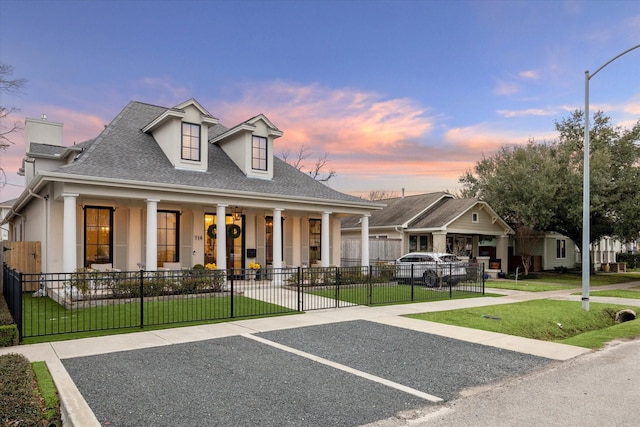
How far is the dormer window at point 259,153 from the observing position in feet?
64.5

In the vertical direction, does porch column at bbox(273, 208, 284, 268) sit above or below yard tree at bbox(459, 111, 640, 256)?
below

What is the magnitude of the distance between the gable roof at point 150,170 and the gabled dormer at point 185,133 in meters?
0.36

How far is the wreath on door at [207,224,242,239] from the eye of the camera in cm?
1853

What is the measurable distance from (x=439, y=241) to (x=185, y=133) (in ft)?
50.8

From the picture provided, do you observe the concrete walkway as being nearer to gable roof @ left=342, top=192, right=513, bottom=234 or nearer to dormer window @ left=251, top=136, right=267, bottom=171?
dormer window @ left=251, top=136, right=267, bottom=171

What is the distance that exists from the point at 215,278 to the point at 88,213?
5.72 meters

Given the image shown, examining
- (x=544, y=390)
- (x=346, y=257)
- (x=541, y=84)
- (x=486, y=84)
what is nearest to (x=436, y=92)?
(x=486, y=84)

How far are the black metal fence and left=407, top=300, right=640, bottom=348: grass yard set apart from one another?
287 centimetres

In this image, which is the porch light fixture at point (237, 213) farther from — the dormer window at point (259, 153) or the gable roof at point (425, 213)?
the gable roof at point (425, 213)

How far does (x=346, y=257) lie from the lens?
2745 centimetres

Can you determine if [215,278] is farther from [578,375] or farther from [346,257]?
[346,257]

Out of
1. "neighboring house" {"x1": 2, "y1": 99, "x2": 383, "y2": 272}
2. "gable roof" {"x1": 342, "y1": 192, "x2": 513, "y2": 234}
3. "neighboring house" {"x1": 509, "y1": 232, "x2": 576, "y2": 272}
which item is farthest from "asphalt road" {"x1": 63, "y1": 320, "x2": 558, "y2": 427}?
"neighboring house" {"x1": 509, "y1": 232, "x2": 576, "y2": 272}

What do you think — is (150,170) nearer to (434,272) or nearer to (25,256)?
(25,256)

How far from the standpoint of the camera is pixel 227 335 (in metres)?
9.28
